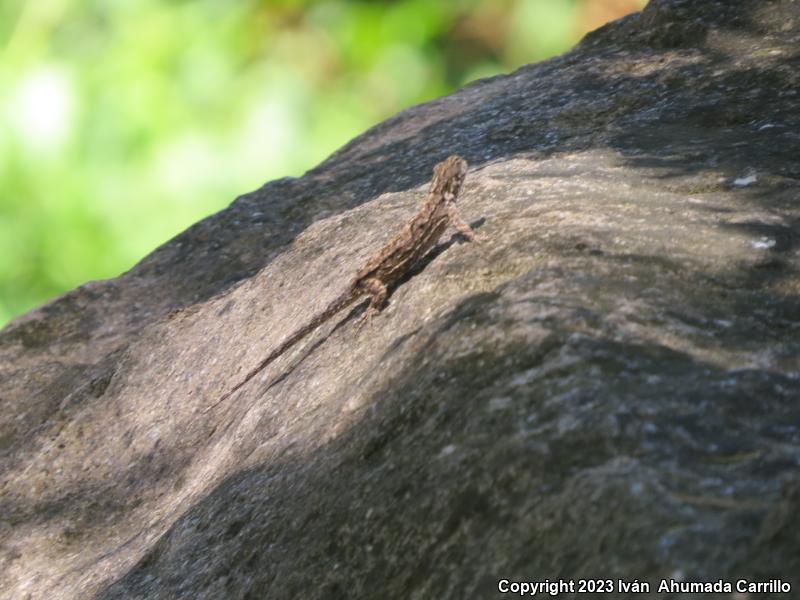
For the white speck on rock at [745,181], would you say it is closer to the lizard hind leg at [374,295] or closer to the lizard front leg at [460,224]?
the lizard front leg at [460,224]

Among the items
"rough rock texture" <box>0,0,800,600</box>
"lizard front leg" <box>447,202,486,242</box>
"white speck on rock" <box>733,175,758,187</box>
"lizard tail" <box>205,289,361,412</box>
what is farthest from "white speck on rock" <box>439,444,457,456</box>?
"white speck on rock" <box>733,175,758,187</box>

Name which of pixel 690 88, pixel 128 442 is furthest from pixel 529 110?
pixel 128 442

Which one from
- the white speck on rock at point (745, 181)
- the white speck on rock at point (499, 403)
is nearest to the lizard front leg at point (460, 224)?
the white speck on rock at point (745, 181)

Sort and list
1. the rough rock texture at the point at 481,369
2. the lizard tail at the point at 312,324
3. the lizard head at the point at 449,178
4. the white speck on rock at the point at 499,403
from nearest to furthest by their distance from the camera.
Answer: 1. the rough rock texture at the point at 481,369
2. the white speck on rock at the point at 499,403
3. the lizard tail at the point at 312,324
4. the lizard head at the point at 449,178

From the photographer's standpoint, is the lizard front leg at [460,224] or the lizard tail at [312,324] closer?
the lizard front leg at [460,224]

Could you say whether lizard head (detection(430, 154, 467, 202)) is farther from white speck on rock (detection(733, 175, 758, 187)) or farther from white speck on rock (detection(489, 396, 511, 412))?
white speck on rock (detection(489, 396, 511, 412))

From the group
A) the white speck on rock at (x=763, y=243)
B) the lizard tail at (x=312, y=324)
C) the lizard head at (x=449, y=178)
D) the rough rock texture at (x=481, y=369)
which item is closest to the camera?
the rough rock texture at (x=481, y=369)

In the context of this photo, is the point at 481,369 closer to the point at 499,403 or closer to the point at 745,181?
the point at 499,403

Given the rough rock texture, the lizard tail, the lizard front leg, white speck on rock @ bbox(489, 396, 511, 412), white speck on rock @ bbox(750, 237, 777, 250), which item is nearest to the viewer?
the rough rock texture
